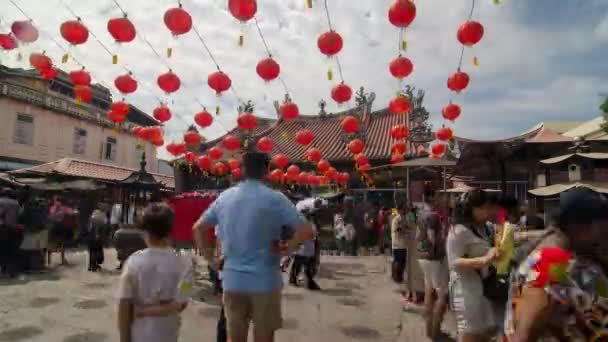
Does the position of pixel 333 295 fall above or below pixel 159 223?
below

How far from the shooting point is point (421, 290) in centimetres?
597

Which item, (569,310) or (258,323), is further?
(258,323)

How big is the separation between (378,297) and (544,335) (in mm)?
5391

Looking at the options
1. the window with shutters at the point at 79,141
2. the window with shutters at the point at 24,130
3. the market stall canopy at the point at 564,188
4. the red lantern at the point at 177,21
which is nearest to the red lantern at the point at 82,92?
the red lantern at the point at 177,21

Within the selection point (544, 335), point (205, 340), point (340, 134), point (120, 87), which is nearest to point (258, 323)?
point (544, 335)

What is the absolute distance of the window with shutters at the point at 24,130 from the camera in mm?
18609

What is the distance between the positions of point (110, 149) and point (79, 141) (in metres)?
2.47

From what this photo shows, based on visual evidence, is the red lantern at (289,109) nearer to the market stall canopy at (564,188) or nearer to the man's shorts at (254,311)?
the market stall canopy at (564,188)

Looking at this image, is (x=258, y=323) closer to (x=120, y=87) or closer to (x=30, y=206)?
(x=120, y=87)

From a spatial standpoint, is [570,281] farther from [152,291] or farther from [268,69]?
[268,69]

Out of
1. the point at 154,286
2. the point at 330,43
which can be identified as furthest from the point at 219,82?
the point at 154,286

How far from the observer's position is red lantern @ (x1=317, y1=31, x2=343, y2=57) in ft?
19.0

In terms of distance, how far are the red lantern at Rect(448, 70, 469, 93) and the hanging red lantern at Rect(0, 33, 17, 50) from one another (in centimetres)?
704

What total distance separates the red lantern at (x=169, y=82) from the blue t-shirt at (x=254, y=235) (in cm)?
487
